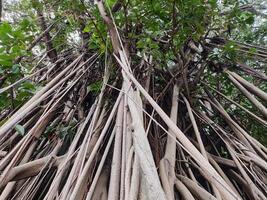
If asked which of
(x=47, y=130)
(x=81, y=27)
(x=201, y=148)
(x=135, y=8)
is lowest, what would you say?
(x=201, y=148)

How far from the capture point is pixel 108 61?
1.17m

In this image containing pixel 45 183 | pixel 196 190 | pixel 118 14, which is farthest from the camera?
pixel 118 14

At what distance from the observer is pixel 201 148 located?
984 mm

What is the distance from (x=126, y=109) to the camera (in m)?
0.87

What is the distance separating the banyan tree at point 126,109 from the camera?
773 mm

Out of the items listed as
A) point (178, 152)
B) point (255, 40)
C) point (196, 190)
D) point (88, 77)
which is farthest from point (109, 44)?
point (255, 40)

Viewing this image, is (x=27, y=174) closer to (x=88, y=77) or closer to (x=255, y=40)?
(x=88, y=77)

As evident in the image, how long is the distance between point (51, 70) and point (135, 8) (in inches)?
23.0

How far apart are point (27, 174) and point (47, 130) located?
0.29m

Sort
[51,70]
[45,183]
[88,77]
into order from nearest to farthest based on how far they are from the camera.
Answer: [45,183] < [88,77] < [51,70]

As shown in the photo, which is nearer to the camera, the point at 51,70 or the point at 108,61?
the point at 108,61

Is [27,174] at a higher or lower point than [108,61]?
lower

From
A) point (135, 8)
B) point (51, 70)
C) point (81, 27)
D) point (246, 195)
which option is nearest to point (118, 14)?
point (135, 8)

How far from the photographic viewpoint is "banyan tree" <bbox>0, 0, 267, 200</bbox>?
77 cm
